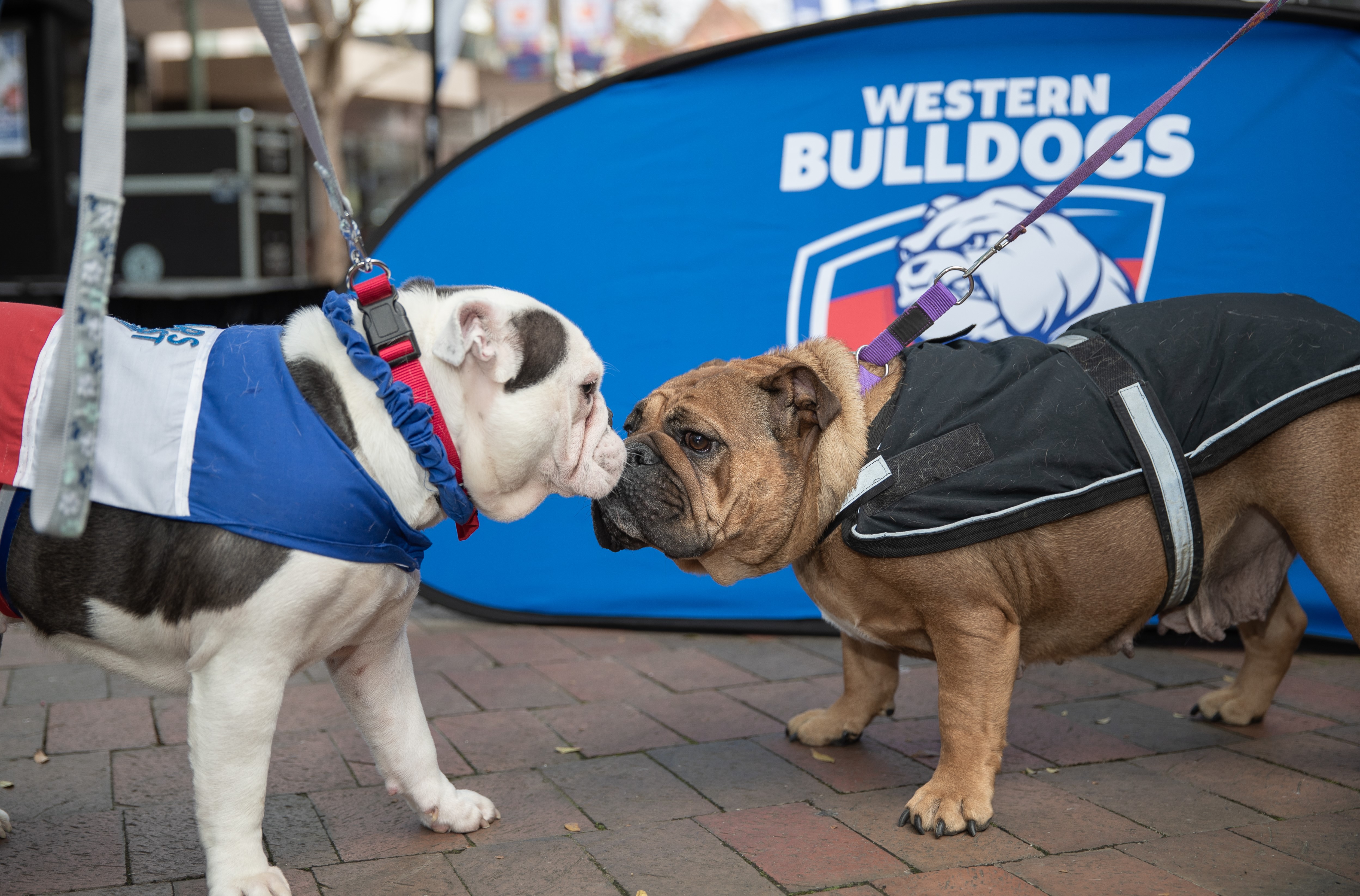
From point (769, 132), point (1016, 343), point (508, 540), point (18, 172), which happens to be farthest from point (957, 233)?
point (18, 172)

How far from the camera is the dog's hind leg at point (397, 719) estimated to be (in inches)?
112

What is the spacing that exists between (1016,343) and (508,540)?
2.58 metres

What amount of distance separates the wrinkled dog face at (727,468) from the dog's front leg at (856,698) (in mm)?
690

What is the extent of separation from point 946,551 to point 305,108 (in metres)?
1.99

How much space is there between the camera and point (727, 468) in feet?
10.1

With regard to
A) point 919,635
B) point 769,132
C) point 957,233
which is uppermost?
point 769,132

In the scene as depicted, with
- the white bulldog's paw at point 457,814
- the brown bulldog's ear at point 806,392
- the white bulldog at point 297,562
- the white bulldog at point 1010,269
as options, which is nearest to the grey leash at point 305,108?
the white bulldog at point 297,562

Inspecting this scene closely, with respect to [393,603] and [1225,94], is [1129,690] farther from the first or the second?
[393,603]

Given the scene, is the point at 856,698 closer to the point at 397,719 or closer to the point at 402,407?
the point at 397,719

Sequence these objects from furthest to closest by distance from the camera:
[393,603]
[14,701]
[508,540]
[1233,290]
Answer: [508,540] < [1233,290] < [14,701] < [393,603]

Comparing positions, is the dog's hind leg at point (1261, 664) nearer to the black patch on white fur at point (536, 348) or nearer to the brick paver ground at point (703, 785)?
the brick paver ground at point (703, 785)

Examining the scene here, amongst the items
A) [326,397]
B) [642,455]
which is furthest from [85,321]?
[642,455]

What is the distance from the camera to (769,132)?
15.5ft

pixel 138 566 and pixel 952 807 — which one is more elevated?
pixel 138 566
